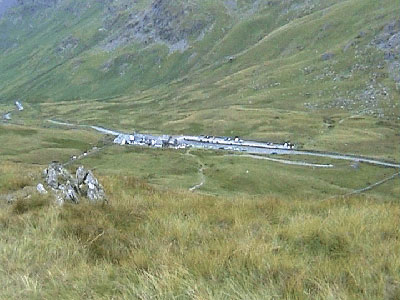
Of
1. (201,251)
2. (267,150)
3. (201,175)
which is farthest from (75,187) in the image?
(267,150)

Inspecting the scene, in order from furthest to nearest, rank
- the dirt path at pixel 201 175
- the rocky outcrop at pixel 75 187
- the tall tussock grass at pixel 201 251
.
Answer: the dirt path at pixel 201 175, the rocky outcrop at pixel 75 187, the tall tussock grass at pixel 201 251

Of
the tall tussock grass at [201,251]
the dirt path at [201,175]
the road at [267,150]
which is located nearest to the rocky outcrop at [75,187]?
the tall tussock grass at [201,251]

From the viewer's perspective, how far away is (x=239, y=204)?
1115cm

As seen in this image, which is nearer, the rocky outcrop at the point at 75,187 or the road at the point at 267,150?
the rocky outcrop at the point at 75,187

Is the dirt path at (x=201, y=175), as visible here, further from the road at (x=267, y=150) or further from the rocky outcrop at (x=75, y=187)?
the rocky outcrop at (x=75, y=187)

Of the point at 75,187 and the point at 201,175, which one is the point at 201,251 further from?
the point at 201,175

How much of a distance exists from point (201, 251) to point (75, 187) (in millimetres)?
7537

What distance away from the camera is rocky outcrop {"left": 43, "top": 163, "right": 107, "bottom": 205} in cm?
1183

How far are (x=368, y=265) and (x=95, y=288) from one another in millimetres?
3929

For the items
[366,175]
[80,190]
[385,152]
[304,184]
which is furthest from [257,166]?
[80,190]

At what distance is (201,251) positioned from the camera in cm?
687

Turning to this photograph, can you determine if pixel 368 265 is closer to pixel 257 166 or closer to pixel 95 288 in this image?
pixel 95 288

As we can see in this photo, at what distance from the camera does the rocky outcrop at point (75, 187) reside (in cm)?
1183

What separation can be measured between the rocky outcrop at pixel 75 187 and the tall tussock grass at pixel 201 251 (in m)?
1.00
